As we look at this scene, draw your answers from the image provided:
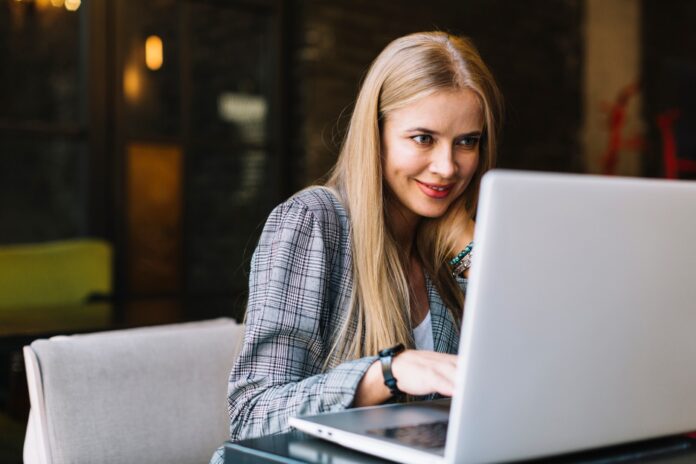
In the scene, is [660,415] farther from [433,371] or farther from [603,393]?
[433,371]

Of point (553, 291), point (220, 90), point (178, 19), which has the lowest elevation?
point (553, 291)

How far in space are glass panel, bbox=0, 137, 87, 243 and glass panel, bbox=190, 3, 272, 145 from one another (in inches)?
50.8

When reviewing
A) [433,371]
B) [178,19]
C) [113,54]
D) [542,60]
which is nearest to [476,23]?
[542,60]

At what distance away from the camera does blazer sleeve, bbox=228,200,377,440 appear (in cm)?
124

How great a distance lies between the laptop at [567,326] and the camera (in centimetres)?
81

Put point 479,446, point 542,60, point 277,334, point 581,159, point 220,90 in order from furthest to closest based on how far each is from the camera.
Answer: point 581,159, point 542,60, point 220,90, point 277,334, point 479,446

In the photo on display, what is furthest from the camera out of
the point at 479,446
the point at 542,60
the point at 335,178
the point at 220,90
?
the point at 542,60

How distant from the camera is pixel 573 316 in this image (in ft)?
2.85

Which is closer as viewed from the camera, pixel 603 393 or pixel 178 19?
pixel 603 393

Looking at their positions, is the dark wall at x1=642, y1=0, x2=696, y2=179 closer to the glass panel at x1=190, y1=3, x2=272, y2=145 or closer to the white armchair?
the glass panel at x1=190, y1=3, x2=272, y2=145

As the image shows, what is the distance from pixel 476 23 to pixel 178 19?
193cm

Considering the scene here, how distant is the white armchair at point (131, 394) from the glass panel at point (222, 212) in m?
3.08

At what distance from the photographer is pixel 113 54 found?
4.39 m

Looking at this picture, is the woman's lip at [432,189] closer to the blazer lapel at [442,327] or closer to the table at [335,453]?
the blazer lapel at [442,327]
